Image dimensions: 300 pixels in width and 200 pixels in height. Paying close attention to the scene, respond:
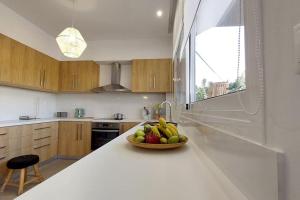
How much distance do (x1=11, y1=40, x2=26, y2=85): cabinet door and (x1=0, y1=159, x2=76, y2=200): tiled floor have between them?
1.55m

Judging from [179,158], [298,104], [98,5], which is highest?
[98,5]

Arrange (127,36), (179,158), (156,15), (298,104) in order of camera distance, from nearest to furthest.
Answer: (298,104), (179,158), (156,15), (127,36)

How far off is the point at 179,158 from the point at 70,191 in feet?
1.65

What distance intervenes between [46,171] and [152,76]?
2655 mm

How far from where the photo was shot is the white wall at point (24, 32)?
9.35 feet

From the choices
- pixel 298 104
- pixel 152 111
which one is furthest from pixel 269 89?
pixel 152 111

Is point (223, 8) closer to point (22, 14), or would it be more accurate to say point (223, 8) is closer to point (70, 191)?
point (70, 191)

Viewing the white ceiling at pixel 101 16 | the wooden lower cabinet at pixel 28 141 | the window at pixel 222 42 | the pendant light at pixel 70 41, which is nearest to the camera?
the window at pixel 222 42

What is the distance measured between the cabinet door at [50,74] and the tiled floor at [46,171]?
151 centimetres

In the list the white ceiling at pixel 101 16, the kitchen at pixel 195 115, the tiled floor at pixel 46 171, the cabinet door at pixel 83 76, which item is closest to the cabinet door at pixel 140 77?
the white ceiling at pixel 101 16

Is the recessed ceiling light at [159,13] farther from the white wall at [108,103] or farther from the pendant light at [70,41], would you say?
the white wall at [108,103]

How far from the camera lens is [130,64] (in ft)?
13.9

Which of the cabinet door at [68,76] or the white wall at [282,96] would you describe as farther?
the cabinet door at [68,76]

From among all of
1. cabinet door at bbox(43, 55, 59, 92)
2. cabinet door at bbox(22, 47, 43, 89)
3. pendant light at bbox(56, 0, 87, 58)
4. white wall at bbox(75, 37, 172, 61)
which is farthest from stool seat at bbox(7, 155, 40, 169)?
white wall at bbox(75, 37, 172, 61)
